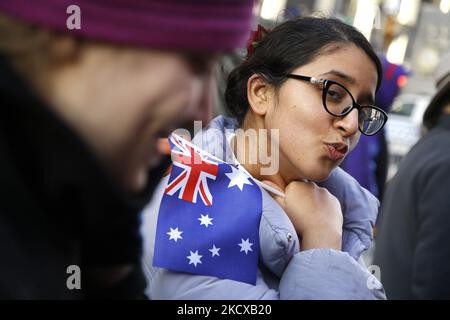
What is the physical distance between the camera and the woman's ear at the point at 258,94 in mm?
1715

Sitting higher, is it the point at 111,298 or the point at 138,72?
the point at 138,72

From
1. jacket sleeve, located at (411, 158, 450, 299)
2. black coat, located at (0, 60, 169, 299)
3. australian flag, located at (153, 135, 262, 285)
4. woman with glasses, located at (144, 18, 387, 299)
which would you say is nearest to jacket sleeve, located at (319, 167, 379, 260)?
woman with glasses, located at (144, 18, 387, 299)

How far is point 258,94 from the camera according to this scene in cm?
175

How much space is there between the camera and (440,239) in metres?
2.72

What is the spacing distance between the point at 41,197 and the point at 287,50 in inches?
37.6

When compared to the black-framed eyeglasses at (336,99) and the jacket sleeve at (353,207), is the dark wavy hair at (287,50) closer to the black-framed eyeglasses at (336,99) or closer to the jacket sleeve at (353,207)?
the black-framed eyeglasses at (336,99)

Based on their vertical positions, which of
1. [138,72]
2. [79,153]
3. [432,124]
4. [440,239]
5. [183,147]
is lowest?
[440,239]

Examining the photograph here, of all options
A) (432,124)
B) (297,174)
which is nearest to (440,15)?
(432,124)

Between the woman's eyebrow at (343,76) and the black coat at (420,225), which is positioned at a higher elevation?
the woman's eyebrow at (343,76)

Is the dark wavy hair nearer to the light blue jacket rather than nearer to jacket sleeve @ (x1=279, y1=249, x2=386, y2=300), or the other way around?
the light blue jacket

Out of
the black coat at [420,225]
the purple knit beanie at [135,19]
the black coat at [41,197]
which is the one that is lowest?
the black coat at [420,225]

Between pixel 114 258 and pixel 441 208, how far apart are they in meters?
1.94

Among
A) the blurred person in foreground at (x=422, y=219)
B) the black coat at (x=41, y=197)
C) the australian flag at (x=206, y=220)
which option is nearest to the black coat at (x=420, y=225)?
the blurred person in foreground at (x=422, y=219)

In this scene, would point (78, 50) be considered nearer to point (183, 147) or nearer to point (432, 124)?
point (183, 147)
